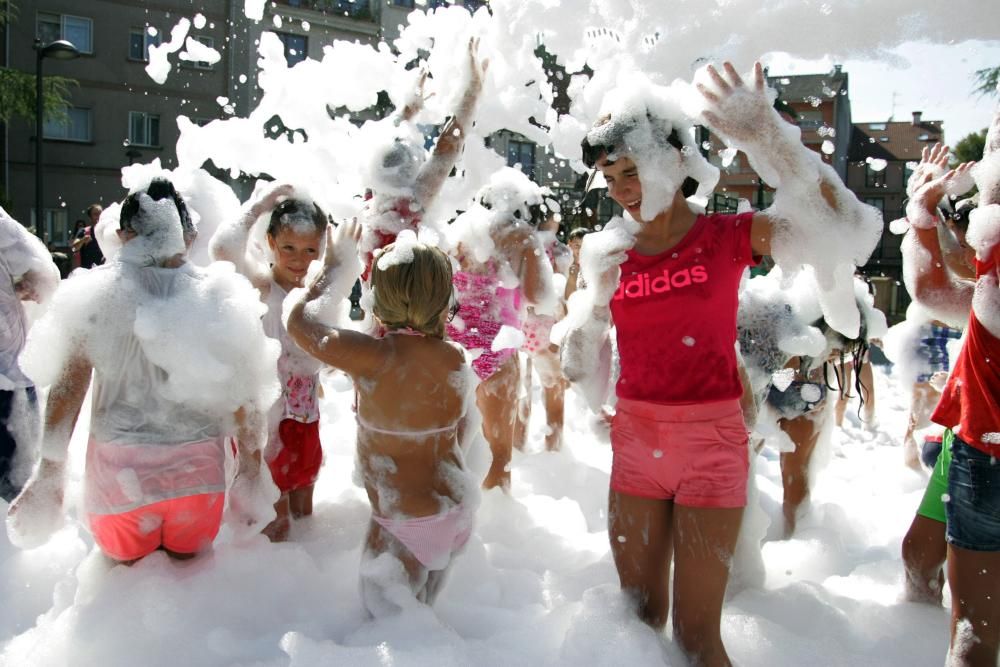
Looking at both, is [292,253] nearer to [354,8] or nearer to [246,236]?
[246,236]

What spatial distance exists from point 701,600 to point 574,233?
5.14 metres

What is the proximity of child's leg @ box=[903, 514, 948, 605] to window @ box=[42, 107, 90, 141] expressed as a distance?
22.5 m

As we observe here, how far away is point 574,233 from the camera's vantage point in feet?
23.5

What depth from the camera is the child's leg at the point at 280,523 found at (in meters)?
3.33

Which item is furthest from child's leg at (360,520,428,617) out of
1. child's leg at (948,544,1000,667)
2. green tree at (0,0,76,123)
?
green tree at (0,0,76,123)

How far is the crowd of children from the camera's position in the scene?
2.22 m

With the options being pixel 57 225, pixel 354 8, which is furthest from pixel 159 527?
pixel 57 225

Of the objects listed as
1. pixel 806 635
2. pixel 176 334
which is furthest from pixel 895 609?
pixel 176 334

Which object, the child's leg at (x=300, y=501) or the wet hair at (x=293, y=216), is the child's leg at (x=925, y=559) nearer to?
the child's leg at (x=300, y=501)

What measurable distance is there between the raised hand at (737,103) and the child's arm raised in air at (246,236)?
1.85 meters

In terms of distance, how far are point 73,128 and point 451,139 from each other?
20667mm

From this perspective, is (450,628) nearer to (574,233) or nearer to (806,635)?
(806,635)

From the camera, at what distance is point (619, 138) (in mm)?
2434

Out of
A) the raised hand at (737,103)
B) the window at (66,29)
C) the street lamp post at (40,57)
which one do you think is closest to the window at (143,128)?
the window at (66,29)
